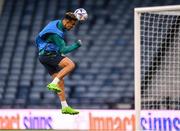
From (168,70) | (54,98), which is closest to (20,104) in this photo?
(54,98)

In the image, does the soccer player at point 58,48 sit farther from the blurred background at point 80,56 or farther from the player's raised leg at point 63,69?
the blurred background at point 80,56

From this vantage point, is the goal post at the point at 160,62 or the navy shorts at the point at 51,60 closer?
the navy shorts at the point at 51,60

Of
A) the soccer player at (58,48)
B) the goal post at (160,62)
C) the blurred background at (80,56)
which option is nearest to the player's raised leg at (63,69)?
the soccer player at (58,48)

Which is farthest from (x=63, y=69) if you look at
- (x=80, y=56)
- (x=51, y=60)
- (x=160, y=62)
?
(x=80, y=56)

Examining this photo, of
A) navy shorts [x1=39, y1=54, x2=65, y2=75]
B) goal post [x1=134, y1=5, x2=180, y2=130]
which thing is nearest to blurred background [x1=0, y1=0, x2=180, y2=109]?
goal post [x1=134, y1=5, x2=180, y2=130]

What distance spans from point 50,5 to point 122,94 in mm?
4367

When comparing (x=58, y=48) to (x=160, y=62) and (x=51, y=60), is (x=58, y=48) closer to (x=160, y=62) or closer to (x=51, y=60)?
(x=51, y=60)

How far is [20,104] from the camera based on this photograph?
16.9 m

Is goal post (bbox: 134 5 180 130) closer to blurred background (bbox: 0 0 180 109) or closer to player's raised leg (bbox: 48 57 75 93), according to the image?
player's raised leg (bbox: 48 57 75 93)

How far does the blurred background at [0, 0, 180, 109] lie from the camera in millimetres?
17062

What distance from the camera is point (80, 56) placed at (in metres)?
18.2

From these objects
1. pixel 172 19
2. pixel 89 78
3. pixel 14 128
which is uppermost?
pixel 172 19

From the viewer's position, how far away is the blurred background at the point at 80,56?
1706 centimetres

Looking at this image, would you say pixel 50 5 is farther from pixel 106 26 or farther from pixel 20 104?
pixel 20 104
